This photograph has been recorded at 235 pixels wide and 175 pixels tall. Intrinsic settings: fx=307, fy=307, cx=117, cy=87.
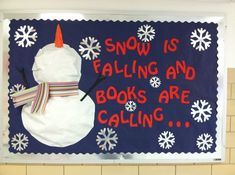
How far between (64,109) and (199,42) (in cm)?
83

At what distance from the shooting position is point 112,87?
1.67 m

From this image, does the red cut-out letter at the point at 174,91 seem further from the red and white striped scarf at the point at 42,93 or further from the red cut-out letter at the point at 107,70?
the red and white striped scarf at the point at 42,93

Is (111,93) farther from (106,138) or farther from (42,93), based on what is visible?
(42,93)

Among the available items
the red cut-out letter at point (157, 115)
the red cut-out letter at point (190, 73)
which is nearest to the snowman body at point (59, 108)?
the red cut-out letter at point (157, 115)

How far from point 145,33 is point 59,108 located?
2.03ft

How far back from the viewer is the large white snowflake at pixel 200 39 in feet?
5.57

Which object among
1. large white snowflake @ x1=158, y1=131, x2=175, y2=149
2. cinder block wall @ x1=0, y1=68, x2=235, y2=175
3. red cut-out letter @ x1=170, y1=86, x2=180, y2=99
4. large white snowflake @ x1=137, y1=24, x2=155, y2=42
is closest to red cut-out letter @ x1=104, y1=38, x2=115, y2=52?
large white snowflake @ x1=137, y1=24, x2=155, y2=42

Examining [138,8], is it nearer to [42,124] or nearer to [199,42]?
[199,42]

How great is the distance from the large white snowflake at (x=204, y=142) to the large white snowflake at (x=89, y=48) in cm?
74

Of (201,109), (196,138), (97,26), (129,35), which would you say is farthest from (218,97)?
(97,26)

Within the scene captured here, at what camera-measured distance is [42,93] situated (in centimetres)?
164
